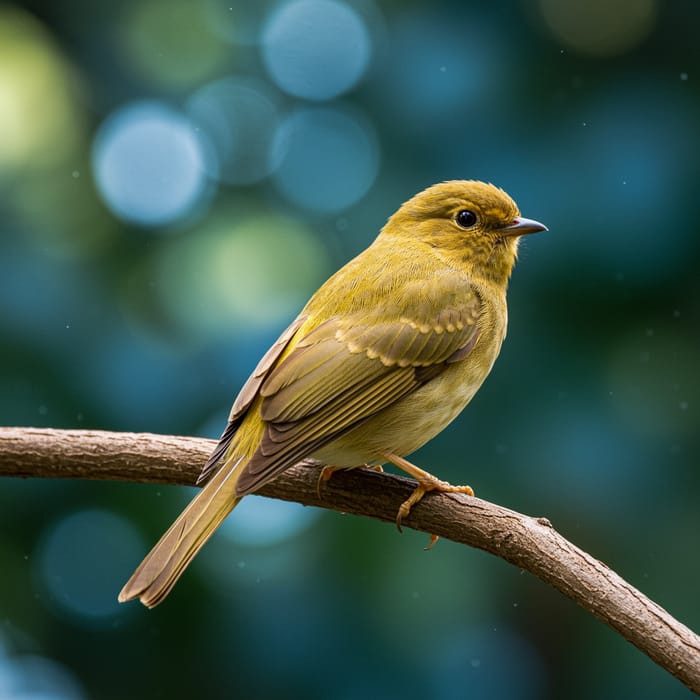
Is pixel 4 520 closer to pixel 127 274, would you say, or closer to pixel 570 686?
pixel 127 274

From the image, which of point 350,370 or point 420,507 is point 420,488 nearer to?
point 420,507

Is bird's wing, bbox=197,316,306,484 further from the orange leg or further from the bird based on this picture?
the orange leg

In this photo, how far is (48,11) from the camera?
14.7 ft

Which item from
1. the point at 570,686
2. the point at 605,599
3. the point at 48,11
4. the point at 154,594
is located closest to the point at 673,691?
the point at 570,686

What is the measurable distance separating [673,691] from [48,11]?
366 centimetres

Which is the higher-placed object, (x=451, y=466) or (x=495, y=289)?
(x=495, y=289)

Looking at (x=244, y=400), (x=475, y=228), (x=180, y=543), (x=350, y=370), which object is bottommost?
(x=180, y=543)

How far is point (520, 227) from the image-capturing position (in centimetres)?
321

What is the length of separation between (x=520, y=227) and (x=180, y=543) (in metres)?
1.41

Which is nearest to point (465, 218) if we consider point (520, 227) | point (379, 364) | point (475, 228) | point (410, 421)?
point (475, 228)

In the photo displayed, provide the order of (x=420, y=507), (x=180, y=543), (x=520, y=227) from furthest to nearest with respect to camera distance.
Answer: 1. (x=520, y=227)
2. (x=420, y=507)
3. (x=180, y=543)

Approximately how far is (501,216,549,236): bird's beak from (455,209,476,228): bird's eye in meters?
0.10

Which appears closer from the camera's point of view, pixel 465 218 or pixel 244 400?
pixel 244 400

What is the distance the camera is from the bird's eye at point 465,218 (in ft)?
10.7
